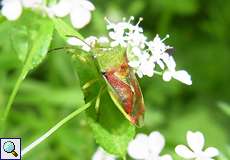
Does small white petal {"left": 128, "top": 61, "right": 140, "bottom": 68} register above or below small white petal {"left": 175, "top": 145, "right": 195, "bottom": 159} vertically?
above

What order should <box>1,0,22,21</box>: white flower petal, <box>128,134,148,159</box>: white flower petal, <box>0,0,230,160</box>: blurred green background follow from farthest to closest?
<box>0,0,230,160</box>: blurred green background, <box>128,134,148,159</box>: white flower petal, <box>1,0,22,21</box>: white flower petal

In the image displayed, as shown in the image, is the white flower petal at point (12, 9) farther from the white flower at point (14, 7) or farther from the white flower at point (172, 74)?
the white flower at point (172, 74)

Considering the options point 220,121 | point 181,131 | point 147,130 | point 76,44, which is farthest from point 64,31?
point 220,121

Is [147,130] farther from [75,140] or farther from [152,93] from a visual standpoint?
[75,140]

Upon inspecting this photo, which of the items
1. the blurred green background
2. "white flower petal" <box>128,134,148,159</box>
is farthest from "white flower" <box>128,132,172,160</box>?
the blurred green background

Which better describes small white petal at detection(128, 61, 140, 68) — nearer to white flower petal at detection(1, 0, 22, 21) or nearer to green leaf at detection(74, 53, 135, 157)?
green leaf at detection(74, 53, 135, 157)

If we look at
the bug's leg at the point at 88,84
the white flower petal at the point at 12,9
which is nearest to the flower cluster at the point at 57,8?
the white flower petal at the point at 12,9

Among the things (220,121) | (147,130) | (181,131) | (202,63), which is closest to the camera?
(147,130)

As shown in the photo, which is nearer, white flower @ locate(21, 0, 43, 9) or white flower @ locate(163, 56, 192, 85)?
white flower @ locate(21, 0, 43, 9)
